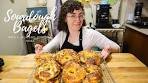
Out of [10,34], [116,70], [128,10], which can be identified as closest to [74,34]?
[116,70]

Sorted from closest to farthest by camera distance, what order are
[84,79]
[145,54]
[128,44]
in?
1. [84,79]
2. [145,54]
3. [128,44]

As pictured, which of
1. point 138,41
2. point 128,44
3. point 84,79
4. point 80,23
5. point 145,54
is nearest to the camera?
point 84,79

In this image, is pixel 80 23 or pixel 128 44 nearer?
pixel 80 23

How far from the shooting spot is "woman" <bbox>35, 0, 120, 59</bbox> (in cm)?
154

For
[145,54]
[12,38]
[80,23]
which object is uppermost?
[80,23]

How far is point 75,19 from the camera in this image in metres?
1.54

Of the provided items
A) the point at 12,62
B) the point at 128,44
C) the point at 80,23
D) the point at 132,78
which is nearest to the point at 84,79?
the point at 132,78

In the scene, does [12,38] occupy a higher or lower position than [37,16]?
lower

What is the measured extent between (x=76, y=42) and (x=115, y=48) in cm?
33

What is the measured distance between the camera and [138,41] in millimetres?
2676

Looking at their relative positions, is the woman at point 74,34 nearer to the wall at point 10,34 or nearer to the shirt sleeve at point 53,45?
the shirt sleeve at point 53,45

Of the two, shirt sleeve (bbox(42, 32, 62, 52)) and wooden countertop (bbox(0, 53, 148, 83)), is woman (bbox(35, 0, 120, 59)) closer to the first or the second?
shirt sleeve (bbox(42, 32, 62, 52))

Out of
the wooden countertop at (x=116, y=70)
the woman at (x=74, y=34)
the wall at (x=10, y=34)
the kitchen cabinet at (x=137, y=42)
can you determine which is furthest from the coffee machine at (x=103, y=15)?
the wooden countertop at (x=116, y=70)

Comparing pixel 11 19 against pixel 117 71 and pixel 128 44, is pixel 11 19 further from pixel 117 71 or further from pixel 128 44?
pixel 117 71
